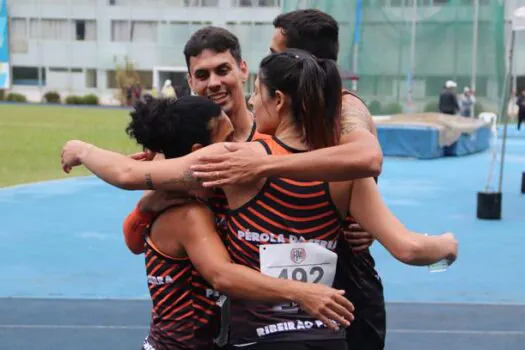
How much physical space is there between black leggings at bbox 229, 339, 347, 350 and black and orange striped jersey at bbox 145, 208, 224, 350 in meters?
0.26

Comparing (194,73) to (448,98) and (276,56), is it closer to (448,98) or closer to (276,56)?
(276,56)

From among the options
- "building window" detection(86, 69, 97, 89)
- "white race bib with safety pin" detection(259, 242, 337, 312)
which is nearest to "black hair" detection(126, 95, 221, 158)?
"white race bib with safety pin" detection(259, 242, 337, 312)

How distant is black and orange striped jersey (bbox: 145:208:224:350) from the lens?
2.86 meters

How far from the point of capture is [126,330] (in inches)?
251

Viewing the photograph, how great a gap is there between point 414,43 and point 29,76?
47.2 m

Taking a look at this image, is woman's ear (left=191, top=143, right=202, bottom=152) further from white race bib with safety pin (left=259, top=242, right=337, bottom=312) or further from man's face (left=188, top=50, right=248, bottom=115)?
man's face (left=188, top=50, right=248, bottom=115)

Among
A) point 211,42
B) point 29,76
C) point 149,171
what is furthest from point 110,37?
point 149,171

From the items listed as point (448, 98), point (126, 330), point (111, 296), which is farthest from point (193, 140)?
point (448, 98)

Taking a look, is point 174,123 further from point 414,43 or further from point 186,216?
point 414,43

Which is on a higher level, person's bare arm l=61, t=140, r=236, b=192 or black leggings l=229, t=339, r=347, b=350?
person's bare arm l=61, t=140, r=236, b=192

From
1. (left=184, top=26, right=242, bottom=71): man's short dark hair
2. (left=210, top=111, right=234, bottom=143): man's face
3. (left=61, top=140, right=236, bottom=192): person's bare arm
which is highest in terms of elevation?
(left=184, top=26, right=242, bottom=71): man's short dark hair

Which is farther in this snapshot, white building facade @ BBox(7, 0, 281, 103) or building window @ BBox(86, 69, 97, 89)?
building window @ BBox(86, 69, 97, 89)

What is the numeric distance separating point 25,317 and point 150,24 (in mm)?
59257

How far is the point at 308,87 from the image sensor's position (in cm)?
253
